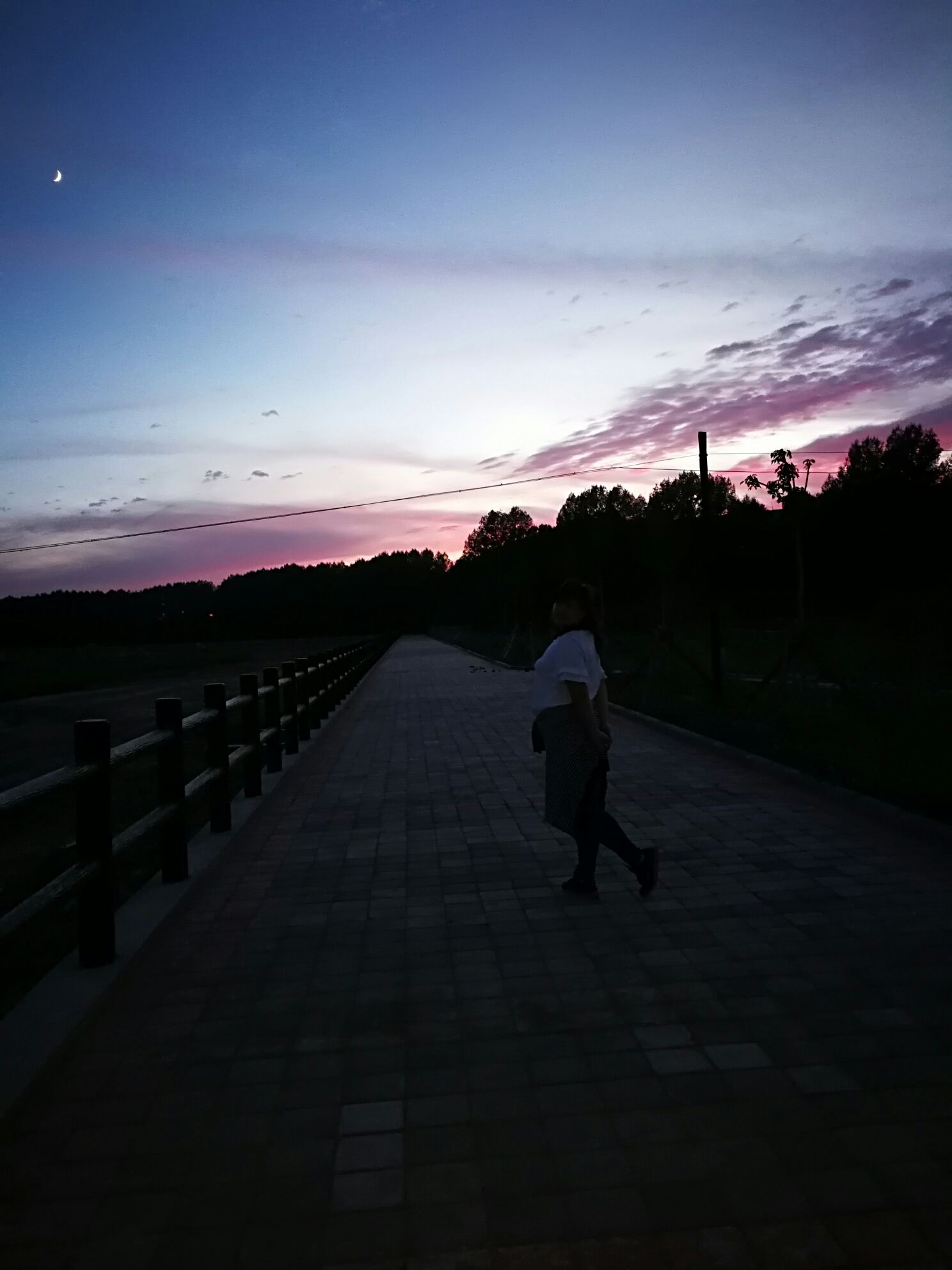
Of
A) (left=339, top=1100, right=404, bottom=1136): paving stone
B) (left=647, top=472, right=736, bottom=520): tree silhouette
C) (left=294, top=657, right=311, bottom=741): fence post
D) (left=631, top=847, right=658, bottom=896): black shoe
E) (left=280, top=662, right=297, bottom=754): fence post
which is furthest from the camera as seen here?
(left=647, top=472, right=736, bottom=520): tree silhouette

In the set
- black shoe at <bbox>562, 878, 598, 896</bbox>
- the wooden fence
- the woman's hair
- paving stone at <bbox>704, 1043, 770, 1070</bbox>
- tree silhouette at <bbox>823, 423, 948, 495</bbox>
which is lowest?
paving stone at <bbox>704, 1043, 770, 1070</bbox>

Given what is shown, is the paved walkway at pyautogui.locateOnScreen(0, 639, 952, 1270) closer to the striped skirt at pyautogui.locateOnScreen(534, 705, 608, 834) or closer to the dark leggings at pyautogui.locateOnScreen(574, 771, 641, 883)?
the dark leggings at pyautogui.locateOnScreen(574, 771, 641, 883)

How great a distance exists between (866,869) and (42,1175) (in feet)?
16.1

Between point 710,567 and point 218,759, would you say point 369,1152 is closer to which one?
point 218,759

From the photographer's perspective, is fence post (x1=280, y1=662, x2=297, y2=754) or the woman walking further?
fence post (x1=280, y1=662, x2=297, y2=754)

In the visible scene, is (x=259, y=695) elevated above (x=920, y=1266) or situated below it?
above

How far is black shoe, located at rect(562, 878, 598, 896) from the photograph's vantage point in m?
5.89

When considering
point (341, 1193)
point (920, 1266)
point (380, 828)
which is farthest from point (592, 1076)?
point (380, 828)

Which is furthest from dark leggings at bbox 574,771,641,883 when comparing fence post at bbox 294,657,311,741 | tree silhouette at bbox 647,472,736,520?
tree silhouette at bbox 647,472,736,520

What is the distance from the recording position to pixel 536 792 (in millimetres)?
9500

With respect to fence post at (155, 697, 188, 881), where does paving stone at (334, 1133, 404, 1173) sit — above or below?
below

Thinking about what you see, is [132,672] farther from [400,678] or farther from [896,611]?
[896,611]

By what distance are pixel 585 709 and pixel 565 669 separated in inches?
10.2

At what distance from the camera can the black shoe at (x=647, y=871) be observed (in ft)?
18.9
